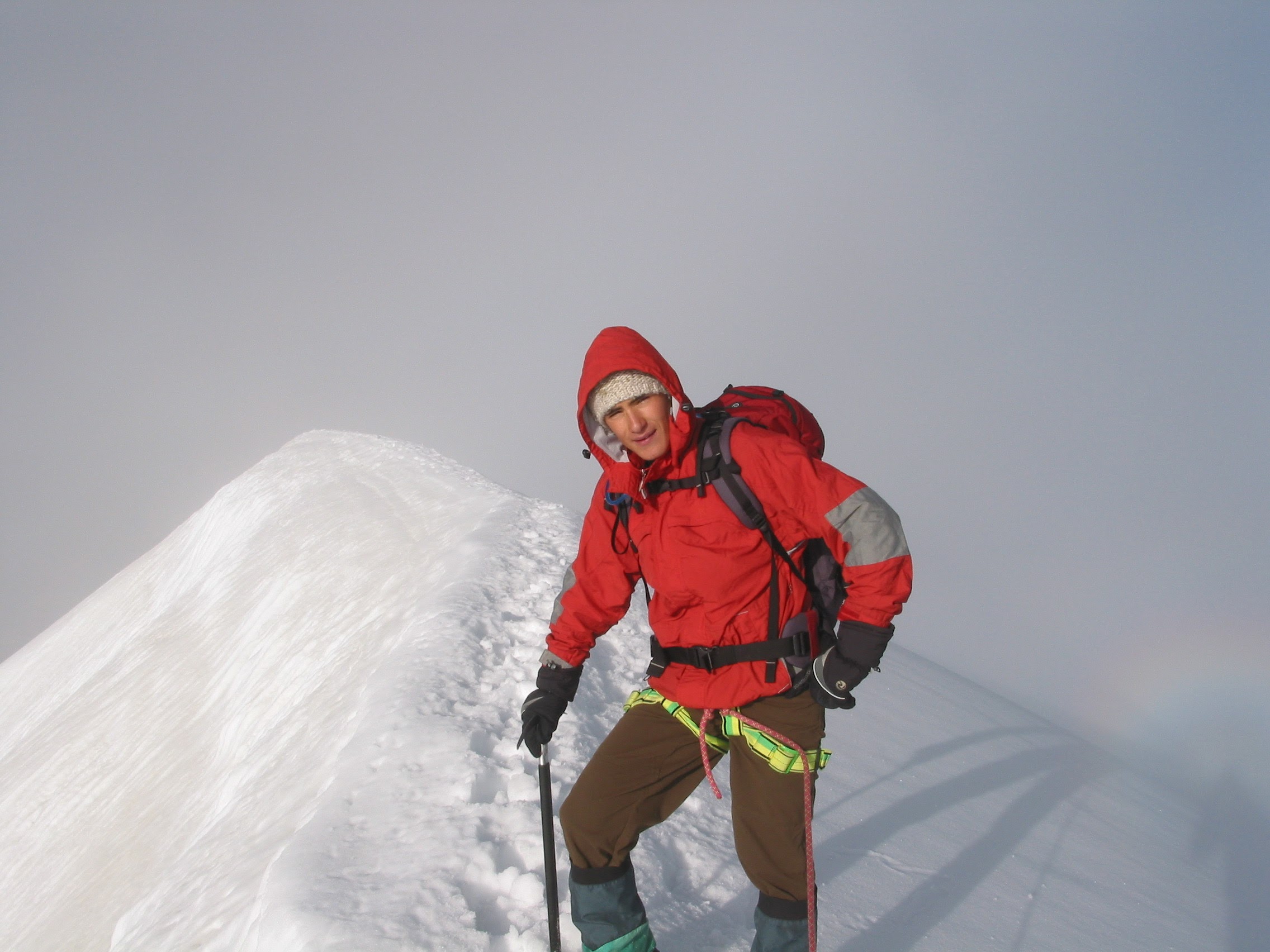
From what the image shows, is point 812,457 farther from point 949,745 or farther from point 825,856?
point 949,745

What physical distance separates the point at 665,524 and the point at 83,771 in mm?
8103

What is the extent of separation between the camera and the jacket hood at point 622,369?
222cm

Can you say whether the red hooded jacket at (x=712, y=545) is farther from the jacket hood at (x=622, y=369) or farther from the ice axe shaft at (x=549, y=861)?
the ice axe shaft at (x=549, y=861)

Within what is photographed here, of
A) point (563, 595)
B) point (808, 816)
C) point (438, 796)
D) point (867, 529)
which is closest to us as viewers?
point (867, 529)

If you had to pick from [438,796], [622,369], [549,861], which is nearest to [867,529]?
[622,369]

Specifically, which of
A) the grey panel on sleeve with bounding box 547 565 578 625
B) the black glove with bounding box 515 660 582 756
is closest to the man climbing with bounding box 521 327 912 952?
the grey panel on sleeve with bounding box 547 565 578 625

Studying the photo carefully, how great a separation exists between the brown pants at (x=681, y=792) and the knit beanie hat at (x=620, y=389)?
101 cm

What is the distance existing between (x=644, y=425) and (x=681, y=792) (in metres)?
1.22

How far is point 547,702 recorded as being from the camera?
258 cm

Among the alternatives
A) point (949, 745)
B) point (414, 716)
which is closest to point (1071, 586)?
point (949, 745)

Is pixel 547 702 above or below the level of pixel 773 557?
below

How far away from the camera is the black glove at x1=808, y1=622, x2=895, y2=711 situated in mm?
2043

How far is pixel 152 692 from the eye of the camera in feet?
27.0

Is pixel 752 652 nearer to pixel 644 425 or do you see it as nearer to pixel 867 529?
pixel 867 529
